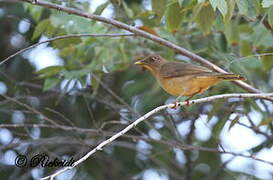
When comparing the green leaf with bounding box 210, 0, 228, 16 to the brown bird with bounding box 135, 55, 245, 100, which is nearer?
the green leaf with bounding box 210, 0, 228, 16

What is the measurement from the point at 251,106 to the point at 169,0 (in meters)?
2.31

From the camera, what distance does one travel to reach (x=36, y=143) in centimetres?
694

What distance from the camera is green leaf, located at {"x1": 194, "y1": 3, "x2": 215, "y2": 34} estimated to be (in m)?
5.55

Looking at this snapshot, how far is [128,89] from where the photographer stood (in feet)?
26.1

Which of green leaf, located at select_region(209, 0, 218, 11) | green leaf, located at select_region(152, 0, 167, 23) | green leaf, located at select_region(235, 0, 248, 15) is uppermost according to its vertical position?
green leaf, located at select_region(209, 0, 218, 11)

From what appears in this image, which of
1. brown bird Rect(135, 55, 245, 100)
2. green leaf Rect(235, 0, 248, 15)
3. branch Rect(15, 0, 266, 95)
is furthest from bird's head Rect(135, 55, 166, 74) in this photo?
green leaf Rect(235, 0, 248, 15)

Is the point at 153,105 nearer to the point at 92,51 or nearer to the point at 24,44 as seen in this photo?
the point at 92,51

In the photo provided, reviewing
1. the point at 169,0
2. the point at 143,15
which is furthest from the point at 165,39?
the point at 169,0

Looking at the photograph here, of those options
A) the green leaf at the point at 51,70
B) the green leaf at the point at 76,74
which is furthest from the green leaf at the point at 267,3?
the green leaf at the point at 51,70

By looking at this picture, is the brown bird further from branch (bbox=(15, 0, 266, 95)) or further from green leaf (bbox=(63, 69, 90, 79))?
green leaf (bbox=(63, 69, 90, 79))

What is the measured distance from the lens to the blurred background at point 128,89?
5.95 metres

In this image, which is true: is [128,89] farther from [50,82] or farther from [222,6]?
[222,6]

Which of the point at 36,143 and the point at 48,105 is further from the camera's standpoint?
the point at 48,105

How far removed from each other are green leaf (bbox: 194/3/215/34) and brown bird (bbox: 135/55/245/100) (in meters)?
0.51
